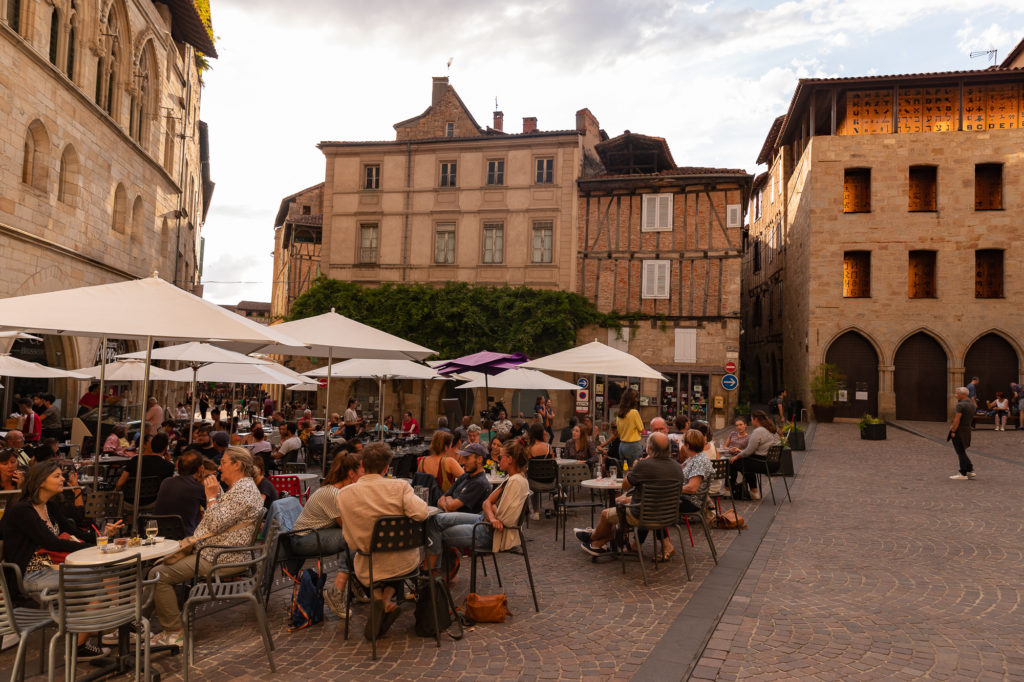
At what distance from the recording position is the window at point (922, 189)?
26859 millimetres

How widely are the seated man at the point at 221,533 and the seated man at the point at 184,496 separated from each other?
0.42 metres

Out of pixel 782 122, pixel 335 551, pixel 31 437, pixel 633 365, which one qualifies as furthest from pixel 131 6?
pixel 782 122

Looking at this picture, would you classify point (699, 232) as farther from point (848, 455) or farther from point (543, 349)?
point (848, 455)

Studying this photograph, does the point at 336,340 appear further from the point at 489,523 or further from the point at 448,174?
the point at 448,174

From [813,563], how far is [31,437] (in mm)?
12102

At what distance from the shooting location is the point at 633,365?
10.7 m

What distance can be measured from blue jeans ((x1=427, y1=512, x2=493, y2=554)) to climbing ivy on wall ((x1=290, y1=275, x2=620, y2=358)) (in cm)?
2072

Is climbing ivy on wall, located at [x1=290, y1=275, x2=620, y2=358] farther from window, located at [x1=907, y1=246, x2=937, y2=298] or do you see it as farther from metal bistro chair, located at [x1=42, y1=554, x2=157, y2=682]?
metal bistro chair, located at [x1=42, y1=554, x2=157, y2=682]

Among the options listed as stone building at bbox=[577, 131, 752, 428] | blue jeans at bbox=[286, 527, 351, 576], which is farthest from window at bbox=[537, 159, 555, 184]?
blue jeans at bbox=[286, 527, 351, 576]

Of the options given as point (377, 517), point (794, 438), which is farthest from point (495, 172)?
point (377, 517)

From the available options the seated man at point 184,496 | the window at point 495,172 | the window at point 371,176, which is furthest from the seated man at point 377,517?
the window at point 371,176

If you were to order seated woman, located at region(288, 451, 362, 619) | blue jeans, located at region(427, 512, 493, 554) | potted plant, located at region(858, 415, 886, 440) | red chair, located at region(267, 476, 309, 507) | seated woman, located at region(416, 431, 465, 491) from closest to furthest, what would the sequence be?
seated woman, located at region(288, 451, 362, 619), blue jeans, located at region(427, 512, 493, 554), seated woman, located at region(416, 431, 465, 491), red chair, located at region(267, 476, 309, 507), potted plant, located at region(858, 415, 886, 440)

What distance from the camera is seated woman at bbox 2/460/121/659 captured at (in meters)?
4.42

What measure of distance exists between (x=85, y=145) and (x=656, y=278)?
19092 mm
